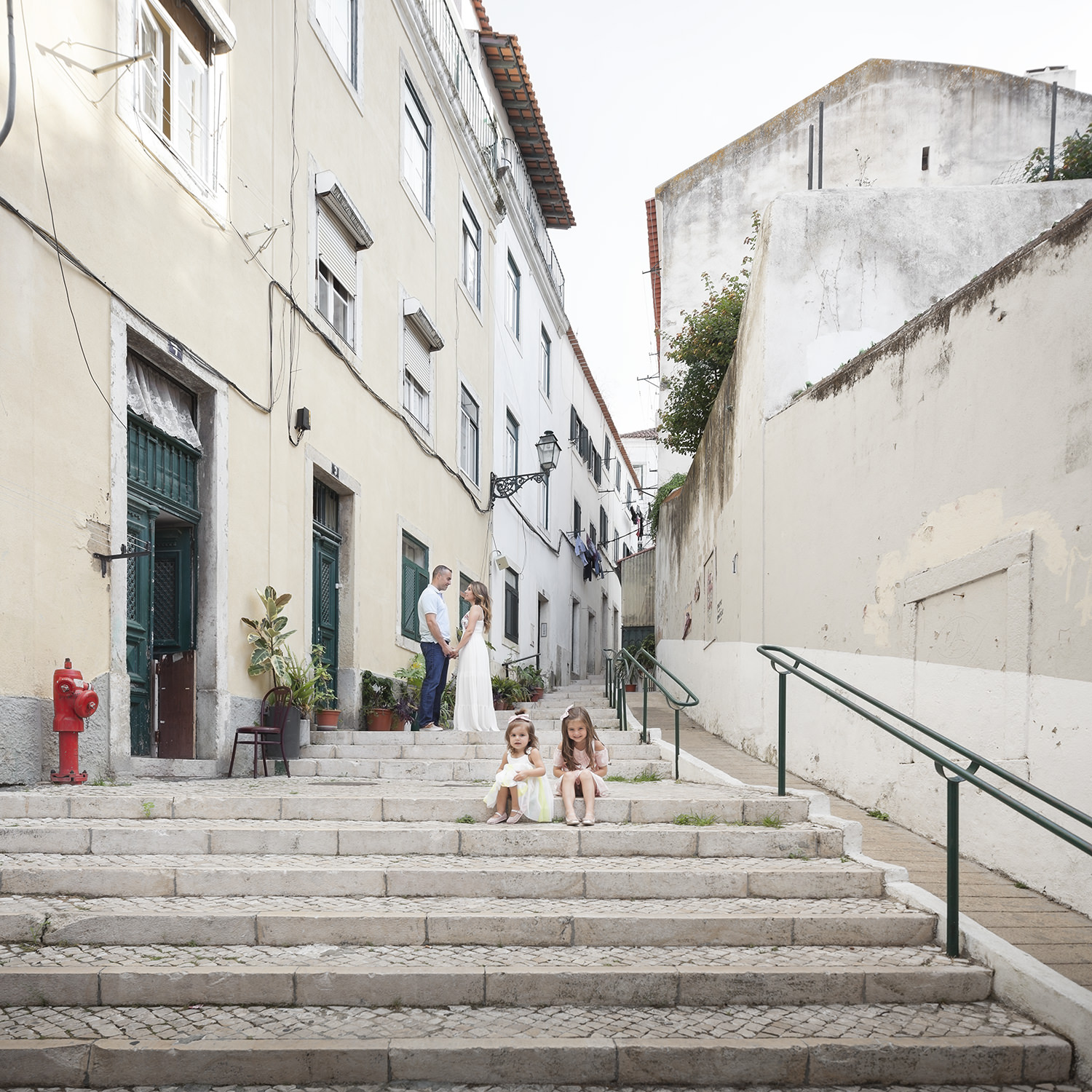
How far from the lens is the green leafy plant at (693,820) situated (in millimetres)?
5988

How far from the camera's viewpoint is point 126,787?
639 cm

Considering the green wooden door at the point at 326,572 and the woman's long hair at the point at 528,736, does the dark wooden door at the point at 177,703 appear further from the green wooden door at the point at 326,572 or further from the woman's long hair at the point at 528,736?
the woman's long hair at the point at 528,736

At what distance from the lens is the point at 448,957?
4379 mm

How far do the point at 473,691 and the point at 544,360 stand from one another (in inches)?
521

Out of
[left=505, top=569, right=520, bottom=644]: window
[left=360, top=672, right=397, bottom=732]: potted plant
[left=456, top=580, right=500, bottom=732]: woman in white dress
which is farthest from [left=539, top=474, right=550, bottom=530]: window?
[left=456, top=580, right=500, bottom=732]: woman in white dress

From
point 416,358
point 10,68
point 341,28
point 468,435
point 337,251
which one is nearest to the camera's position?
point 10,68

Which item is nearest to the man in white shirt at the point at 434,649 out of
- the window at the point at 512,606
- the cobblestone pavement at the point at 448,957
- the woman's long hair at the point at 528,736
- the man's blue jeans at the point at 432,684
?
the man's blue jeans at the point at 432,684

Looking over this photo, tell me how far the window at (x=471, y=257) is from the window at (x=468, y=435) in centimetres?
154

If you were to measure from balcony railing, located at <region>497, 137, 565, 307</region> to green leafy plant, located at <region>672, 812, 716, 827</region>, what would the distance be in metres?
13.2

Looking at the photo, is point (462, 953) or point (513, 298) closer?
point (462, 953)

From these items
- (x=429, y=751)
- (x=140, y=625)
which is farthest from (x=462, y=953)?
(x=429, y=751)

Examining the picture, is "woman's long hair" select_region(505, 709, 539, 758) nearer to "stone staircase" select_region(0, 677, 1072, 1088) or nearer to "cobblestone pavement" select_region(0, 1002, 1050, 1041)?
"stone staircase" select_region(0, 677, 1072, 1088)

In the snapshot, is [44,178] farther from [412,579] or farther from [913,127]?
[913,127]

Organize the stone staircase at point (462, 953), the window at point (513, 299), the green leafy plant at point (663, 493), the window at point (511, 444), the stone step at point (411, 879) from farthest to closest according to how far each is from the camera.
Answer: the green leafy plant at point (663, 493) → the window at point (513, 299) → the window at point (511, 444) → the stone step at point (411, 879) → the stone staircase at point (462, 953)
